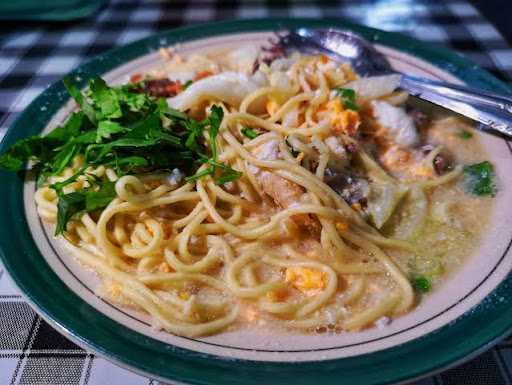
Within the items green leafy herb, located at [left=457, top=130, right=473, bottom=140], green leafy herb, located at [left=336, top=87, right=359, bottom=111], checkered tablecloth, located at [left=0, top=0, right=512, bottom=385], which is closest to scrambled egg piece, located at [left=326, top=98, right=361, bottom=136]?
green leafy herb, located at [left=336, top=87, right=359, bottom=111]

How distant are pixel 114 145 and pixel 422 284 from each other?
1.61 metres

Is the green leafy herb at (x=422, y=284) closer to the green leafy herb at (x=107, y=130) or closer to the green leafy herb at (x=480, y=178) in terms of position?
the green leafy herb at (x=480, y=178)

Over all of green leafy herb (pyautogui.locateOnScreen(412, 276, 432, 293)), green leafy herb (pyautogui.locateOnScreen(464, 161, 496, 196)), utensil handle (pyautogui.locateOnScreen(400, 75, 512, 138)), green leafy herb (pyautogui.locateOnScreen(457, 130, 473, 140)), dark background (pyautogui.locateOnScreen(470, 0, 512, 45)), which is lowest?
green leafy herb (pyautogui.locateOnScreen(412, 276, 432, 293))

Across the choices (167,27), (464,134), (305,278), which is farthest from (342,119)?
(167,27)

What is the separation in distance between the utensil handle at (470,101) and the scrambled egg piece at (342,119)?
461 mm

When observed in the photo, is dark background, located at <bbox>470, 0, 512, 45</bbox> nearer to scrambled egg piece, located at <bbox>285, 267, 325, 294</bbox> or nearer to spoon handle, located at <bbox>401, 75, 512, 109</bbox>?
spoon handle, located at <bbox>401, 75, 512, 109</bbox>

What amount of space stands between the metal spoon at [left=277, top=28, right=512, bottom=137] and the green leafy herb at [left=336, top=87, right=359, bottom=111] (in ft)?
1.10

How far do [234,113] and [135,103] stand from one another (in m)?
0.57

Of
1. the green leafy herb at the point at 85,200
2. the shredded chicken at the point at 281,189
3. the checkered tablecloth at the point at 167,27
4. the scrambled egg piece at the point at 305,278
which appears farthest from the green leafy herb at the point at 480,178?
the green leafy herb at the point at 85,200

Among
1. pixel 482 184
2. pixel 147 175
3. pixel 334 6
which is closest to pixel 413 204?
pixel 482 184

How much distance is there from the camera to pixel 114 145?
2553 millimetres

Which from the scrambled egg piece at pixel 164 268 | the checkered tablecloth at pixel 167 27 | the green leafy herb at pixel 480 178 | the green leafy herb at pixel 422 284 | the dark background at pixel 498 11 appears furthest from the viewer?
the dark background at pixel 498 11

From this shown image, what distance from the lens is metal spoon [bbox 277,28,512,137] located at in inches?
109

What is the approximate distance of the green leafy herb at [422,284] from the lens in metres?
2.18
